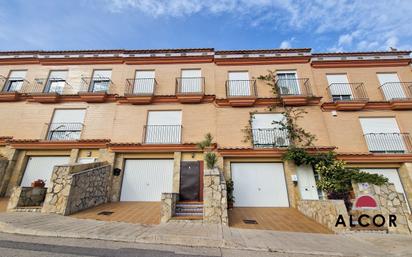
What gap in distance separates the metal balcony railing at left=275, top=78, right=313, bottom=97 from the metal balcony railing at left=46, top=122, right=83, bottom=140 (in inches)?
509

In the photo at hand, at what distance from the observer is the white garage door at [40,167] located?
1035 cm

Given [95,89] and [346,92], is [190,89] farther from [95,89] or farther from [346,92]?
[346,92]

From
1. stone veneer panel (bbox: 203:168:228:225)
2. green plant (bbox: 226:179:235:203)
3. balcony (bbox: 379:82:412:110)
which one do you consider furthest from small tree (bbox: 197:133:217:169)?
balcony (bbox: 379:82:412:110)

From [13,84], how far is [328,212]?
64.4ft

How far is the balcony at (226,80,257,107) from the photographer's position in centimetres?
1120

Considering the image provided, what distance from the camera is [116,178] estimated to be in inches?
395

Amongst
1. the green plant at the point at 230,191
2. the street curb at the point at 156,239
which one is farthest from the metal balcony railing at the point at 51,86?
the green plant at the point at 230,191

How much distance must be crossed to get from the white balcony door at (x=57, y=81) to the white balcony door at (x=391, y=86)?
69.6 ft

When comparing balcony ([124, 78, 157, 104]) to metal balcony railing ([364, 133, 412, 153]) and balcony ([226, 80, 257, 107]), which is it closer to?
balcony ([226, 80, 257, 107])

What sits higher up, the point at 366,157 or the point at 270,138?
the point at 270,138

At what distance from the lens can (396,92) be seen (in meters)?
11.5

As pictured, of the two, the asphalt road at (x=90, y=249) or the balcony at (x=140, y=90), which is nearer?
the asphalt road at (x=90, y=249)

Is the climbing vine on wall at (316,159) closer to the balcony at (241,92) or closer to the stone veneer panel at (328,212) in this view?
the balcony at (241,92)

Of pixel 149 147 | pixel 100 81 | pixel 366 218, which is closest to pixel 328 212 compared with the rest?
pixel 366 218
